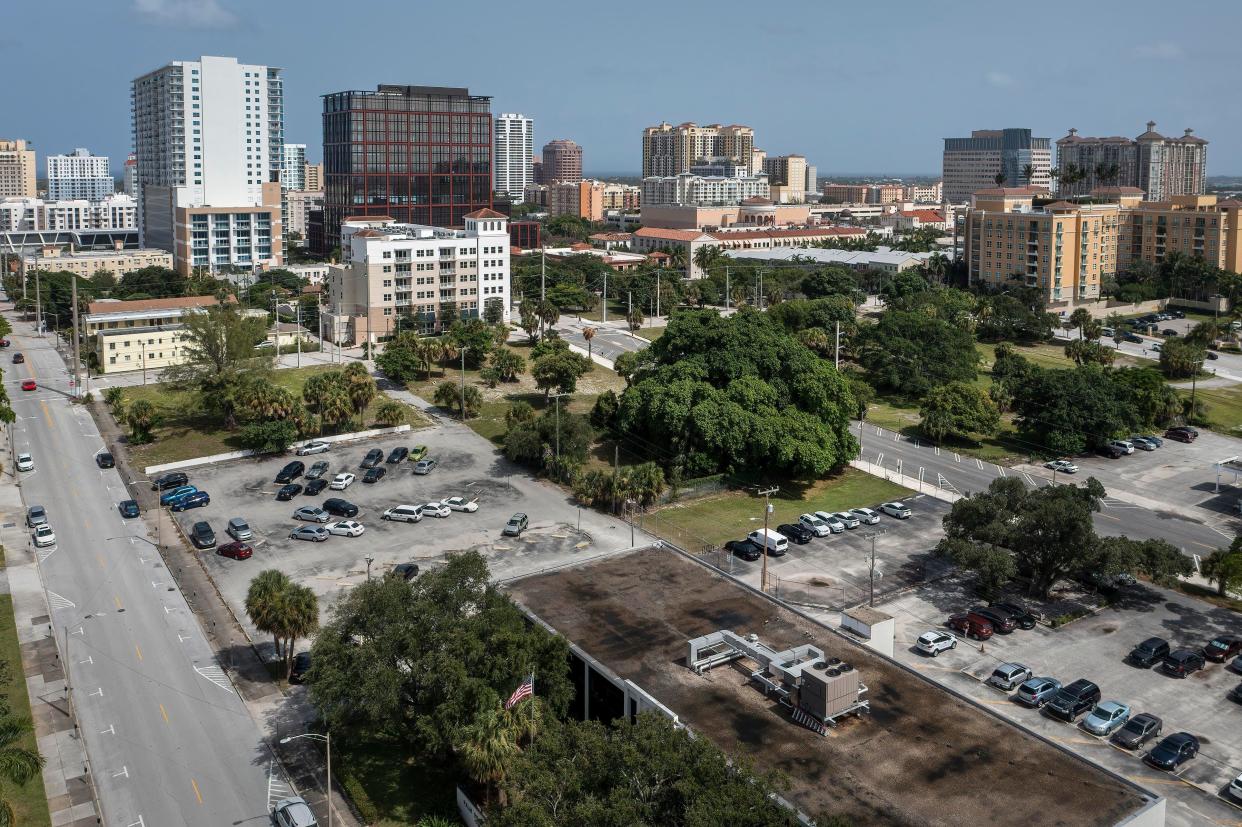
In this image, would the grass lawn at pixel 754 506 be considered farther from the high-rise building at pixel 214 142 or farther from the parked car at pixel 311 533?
the high-rise building at pixel 214 142

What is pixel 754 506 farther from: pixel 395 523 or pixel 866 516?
pixel 395 523

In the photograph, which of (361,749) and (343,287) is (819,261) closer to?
(343,287)

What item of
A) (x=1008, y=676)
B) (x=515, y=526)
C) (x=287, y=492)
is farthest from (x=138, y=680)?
(x=1008, y=676)

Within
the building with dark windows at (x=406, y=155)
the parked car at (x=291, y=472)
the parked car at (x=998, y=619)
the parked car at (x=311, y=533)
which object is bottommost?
the parked car at (x=998, y=619)

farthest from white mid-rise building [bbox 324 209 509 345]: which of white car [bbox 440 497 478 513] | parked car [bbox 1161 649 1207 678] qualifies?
parked car [bbox 1161 649 1207 678]

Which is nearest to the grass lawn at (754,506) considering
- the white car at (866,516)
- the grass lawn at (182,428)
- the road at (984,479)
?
the white car at (866,516)

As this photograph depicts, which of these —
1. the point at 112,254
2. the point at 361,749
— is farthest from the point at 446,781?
the point at 112,254
